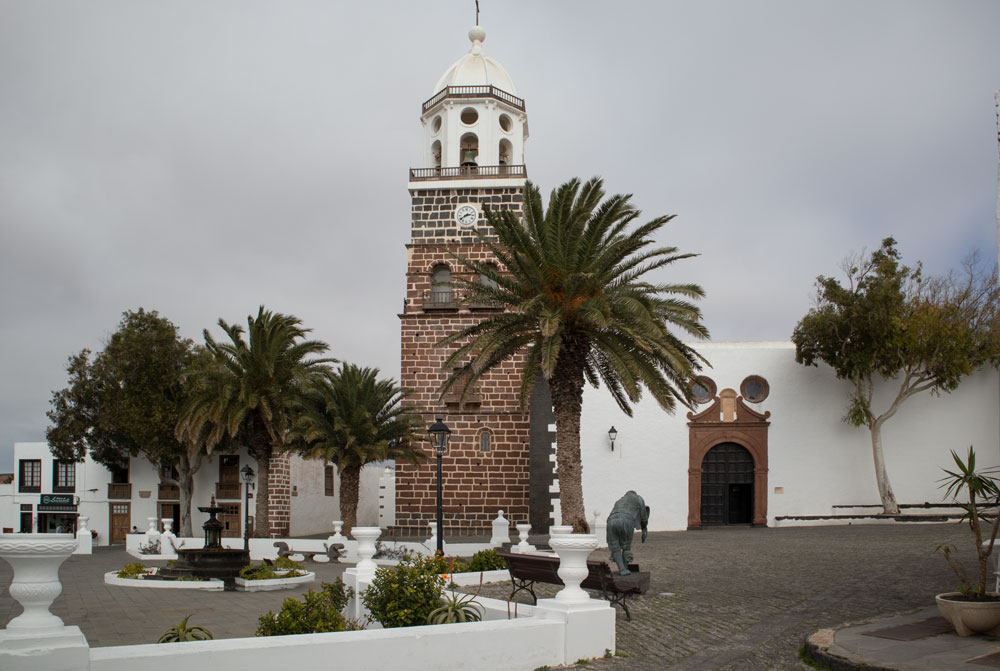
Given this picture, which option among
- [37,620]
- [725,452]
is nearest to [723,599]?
[37,620]

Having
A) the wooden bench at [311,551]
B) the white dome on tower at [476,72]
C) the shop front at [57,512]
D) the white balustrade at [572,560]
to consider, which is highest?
the white dome on tower at [476,72]

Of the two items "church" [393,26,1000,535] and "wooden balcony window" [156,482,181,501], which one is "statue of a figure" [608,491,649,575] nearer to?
"church" [393,26,1000,535]

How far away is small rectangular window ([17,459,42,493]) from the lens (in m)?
37.3

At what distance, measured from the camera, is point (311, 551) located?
23484mm

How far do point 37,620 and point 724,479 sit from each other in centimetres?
2248

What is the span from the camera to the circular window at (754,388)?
26.0m

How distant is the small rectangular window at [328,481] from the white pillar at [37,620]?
3562 centimetres

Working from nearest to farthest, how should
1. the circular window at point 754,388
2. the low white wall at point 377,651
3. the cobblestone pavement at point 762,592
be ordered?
the low white wall at point 377,651 < the cobblestone pavement at point 762,592 < the circular window at point 754,388

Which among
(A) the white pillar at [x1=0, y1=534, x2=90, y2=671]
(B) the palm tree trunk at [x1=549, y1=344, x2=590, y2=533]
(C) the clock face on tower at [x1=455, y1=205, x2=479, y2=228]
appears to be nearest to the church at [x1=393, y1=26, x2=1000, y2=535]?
(C) the clock face on tower at [x1=455, y1=205, x2=479, y2=228]

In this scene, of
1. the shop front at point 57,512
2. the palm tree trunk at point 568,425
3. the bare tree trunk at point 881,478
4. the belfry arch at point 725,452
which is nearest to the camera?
the palm tree trunk at point 568,425

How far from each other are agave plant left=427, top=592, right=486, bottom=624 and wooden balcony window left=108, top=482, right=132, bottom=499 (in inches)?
1219

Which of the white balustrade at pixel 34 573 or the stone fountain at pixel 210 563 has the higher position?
the white balustrade at pixel 34 573

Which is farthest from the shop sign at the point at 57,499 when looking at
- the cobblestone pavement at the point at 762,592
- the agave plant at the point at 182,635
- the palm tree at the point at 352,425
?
the agave plant at the point at 182,635

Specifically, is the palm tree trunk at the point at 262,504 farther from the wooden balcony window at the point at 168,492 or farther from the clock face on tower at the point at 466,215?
the clock face on tower at the point at 466,215
